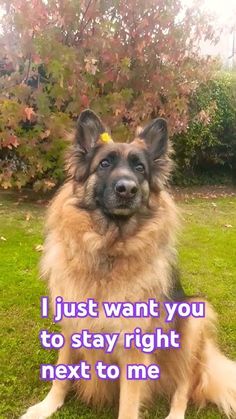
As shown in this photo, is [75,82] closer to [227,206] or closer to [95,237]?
[227,206]

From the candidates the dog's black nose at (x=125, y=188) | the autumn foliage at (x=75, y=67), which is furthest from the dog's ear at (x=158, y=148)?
the autumn foliage at (x=75, y=67)

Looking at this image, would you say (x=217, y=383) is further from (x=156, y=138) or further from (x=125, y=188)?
(x=156, y=138)

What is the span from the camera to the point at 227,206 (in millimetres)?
8477

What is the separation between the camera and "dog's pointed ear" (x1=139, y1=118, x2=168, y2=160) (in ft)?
8.86

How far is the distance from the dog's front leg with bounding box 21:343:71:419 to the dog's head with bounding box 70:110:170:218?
0.97m

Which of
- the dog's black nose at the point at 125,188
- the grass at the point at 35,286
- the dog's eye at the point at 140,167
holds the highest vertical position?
the dog's eye at the point at 140,167

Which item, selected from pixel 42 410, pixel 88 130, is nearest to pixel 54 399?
pixel 42 410

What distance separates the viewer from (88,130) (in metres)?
2.65

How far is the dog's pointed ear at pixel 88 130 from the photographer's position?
2609mm

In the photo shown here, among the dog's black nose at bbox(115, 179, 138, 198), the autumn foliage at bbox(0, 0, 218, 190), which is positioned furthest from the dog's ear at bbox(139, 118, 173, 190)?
the autumn foliage at bbox(0, 0, 218, 190)

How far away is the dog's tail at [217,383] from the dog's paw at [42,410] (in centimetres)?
93

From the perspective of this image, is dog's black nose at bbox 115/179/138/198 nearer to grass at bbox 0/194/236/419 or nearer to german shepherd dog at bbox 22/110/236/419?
german shepherd dog at bbox 22/110/236/419

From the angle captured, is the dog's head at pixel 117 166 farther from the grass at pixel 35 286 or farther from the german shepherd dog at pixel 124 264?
the grass at pixel 35 286

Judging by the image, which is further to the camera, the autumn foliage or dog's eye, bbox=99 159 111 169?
the autumn foliage
